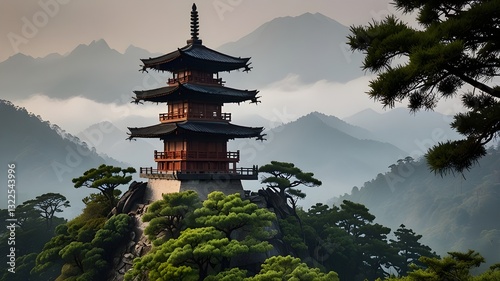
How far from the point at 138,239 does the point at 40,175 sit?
142 meters

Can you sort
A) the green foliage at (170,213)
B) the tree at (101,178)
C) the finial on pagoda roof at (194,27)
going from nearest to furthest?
the green foliage at (170,213) → the tree at (101,178) → the finial on pagoda roof at (194,27)

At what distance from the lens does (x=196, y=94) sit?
28672mm

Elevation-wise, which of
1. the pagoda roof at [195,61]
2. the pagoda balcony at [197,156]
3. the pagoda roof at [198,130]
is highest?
the pagoda roof at [195,61]

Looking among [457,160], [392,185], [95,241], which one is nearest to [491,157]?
[392,185]

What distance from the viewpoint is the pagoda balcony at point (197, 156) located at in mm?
27953

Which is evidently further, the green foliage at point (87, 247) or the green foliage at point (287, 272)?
the green foliage at point (87, 247)

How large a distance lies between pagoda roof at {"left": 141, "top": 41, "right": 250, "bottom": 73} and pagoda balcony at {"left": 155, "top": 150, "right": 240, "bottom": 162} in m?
6.67

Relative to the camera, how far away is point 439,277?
432 inches

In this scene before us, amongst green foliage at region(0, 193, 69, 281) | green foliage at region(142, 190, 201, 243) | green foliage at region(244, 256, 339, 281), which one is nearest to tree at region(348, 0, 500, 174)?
green foliage at region(244, 256, 339, 281)

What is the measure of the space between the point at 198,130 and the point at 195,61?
5.82m

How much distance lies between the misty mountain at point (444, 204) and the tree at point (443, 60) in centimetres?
8644

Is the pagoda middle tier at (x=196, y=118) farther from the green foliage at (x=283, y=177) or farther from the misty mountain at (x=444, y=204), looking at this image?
the misty mountain at (x=444, y=204)

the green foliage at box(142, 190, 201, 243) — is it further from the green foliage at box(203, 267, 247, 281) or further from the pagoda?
the green foliage at box(203, 267, 247, 281)

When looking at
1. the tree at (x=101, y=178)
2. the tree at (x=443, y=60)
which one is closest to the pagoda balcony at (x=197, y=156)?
the tree at (x=101, y=178)
